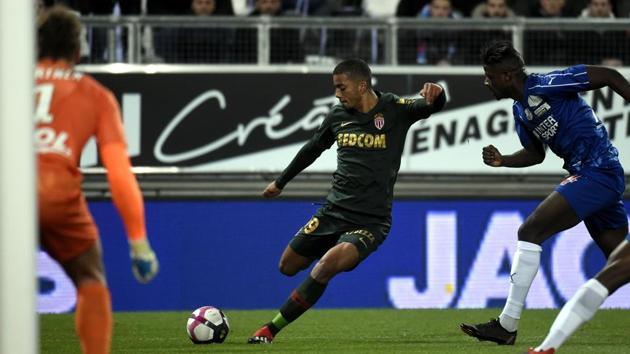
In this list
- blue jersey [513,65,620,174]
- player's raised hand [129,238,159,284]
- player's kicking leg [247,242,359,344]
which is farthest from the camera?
player's kicking leg [247,242,359,344]

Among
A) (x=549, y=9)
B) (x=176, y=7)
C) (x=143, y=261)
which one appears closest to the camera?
(x=143, y=261)

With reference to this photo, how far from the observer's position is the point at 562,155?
9.49 meters

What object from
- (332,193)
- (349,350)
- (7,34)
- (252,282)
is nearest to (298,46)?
(252,282)

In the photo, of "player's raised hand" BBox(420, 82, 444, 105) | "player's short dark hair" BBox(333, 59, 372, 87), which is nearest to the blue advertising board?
"player's short dark hair" BBox(333, 59, 372, 87)

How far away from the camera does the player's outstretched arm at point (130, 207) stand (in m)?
6.12

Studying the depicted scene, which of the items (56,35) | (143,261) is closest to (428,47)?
(56,35)

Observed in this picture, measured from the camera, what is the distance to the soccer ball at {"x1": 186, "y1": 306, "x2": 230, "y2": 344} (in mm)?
9742

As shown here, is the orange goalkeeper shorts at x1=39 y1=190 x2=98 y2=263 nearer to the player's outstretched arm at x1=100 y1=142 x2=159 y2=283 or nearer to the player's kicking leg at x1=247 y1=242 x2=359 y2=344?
the player's outstretched arm at x1=100 y1=142 x2=159 y2=283

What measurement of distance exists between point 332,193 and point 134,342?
189 centimetres

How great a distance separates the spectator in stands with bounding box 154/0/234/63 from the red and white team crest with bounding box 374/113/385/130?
16.2ft

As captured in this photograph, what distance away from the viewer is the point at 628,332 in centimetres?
1052

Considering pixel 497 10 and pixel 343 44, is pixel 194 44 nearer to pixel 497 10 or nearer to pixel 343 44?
pixel 343 44

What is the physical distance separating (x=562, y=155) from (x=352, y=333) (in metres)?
2.34

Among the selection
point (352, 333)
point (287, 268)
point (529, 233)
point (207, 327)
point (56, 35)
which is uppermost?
point (56, 35)
